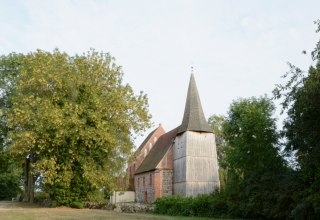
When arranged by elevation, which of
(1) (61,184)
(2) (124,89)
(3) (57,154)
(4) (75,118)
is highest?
(2) (124,89)

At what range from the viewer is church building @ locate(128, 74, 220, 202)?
46.7 meters

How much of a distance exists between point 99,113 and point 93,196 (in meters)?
7.92

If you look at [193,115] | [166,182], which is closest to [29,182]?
[166,182]

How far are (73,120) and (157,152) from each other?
29.1 metres

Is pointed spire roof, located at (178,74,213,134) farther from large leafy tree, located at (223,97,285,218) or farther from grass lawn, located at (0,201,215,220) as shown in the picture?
grass lawn, located at (0,201,215,220)

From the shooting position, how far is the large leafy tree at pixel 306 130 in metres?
16.8

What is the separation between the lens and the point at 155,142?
63.3 m

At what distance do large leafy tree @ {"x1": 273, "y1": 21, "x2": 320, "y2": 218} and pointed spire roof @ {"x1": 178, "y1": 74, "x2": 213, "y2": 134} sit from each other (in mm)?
27566

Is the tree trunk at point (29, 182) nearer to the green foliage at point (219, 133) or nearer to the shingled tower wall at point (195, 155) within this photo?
the shingled tower wall at point (195, 155)

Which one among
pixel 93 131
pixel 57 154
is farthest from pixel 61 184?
pixel 93 131

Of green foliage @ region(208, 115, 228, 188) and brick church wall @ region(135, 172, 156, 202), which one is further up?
green foliage @ region(208, 115, 228, 188)

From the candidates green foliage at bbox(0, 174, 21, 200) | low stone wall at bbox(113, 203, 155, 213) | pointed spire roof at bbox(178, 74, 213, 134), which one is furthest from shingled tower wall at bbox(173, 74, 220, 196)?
green foliage at bbox(0, 174, 21, 200)

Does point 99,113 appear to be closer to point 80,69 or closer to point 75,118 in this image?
point 75,118

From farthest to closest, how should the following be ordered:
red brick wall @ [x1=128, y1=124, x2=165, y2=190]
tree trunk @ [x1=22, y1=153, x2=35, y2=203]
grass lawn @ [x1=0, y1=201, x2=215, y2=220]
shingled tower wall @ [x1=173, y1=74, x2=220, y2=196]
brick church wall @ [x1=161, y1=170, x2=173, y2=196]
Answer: red brick wall @ [x1=128, y1=124, x2=165, y2=190] → brick church wall @ [x1=161, y1=170, x2=173, y2=196] → shingled tower wall @ [x1=173, y1=74, x2=220, y2=196] → tree trunk @ [x1=22, y1=153, x2=35, y2=203] → grass lawn @ [x1=0, y1=201, x2=215, y2=220]
